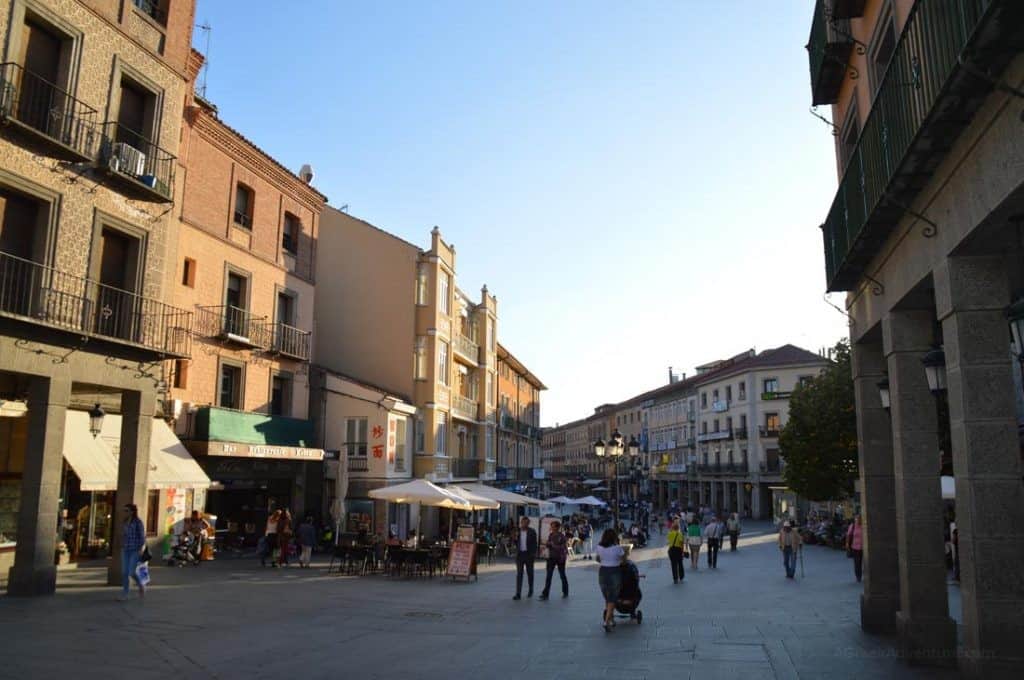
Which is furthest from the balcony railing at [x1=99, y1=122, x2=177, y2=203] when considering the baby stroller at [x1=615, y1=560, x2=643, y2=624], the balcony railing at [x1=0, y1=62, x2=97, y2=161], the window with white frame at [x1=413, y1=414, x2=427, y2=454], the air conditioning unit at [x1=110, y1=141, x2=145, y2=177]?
the window with white frame at [x1=413, y1=414, x2=427, y2=454]

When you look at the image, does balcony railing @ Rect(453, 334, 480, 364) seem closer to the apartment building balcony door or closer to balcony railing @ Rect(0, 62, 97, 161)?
the apartment building balcony door

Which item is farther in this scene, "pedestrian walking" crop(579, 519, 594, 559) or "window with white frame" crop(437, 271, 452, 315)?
"window with white frame" crop(437, 271, 452, 315)

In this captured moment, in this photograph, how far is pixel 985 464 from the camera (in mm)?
6949

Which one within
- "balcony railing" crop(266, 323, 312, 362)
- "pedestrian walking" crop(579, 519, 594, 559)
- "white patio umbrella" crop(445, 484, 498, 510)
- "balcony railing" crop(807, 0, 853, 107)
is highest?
"balcony railing" crop(807, 0, 853, 107)

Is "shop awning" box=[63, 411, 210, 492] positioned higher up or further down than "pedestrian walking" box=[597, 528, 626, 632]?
higher up

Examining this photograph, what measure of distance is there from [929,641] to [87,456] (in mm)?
16470

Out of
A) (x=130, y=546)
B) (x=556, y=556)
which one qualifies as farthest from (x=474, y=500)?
(x=130, y=546)

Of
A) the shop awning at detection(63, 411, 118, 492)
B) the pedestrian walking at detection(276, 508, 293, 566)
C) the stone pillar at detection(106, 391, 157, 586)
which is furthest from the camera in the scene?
the pedestrian walking at detection(276, 508, 293, 566)

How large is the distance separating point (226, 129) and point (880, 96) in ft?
67.4

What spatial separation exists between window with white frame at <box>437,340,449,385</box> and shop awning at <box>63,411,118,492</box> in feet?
59.0

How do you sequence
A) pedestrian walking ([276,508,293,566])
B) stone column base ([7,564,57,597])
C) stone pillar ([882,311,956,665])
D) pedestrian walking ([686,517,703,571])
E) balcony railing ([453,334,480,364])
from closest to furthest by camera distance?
stone pillar ([882,311,956,665]), stone column base ([7,564,57,597]), pedestrian walking ([276,508,293,566]), pedestrian walking ([686,517,703,571]), balcony railing ([453,334,480,364])

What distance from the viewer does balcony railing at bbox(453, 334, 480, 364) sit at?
39.0 meters

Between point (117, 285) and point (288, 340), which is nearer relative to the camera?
point (117, 285)

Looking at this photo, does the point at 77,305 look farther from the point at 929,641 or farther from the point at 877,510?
the point at 929,641
